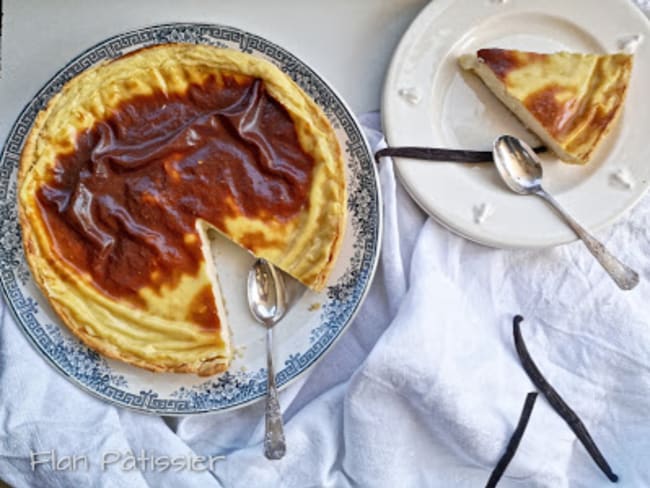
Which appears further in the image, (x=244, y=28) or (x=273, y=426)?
(x=244, y=28)

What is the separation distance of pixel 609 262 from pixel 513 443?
0.61 metres

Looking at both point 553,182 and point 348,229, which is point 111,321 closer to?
point 348,229

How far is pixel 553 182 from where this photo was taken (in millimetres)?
2736

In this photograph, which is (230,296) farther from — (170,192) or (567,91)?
(567,91)

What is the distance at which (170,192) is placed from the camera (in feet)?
8.45

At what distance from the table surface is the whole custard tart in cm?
20

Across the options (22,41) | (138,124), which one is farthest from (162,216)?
(22,41)

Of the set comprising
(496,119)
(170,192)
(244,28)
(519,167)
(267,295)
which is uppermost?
(244,28)

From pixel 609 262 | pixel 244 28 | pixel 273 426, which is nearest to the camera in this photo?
pixel 273 426

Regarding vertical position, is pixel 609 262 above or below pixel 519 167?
below

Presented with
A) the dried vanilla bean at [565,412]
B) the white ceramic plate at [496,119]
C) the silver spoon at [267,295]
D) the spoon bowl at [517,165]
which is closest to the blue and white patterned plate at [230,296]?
the silver spoon at [267,295]

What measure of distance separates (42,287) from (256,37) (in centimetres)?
97

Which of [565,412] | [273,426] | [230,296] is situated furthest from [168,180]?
[565,412]

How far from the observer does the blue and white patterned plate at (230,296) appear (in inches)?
100
